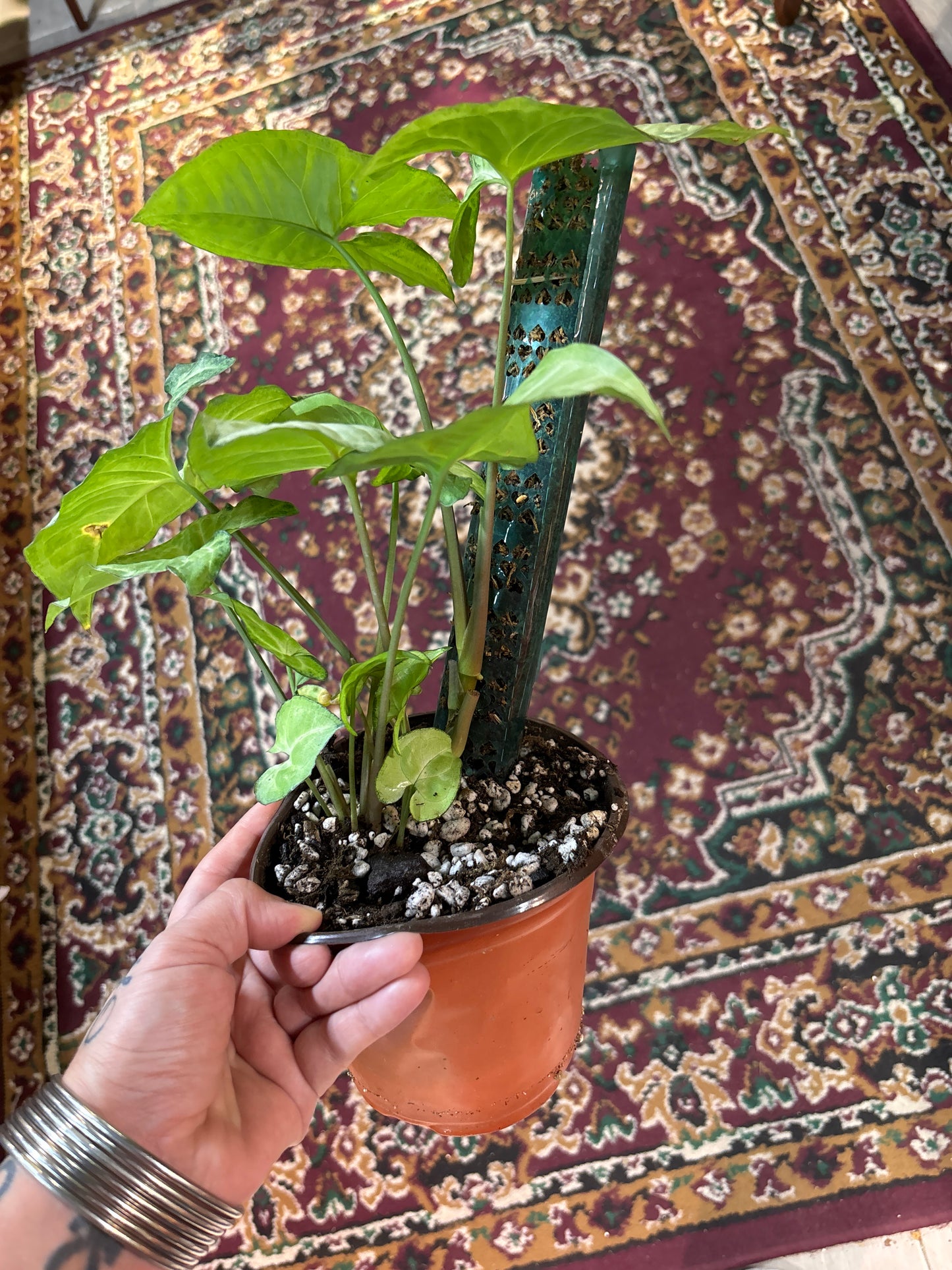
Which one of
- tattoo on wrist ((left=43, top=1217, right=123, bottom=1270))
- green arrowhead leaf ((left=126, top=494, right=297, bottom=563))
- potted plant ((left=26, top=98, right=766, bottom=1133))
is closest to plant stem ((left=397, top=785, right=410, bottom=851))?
potted plant ((left=26, top=98, right=766, bottom=1133))

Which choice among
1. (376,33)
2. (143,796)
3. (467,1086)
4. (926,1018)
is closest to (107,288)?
(376,33)

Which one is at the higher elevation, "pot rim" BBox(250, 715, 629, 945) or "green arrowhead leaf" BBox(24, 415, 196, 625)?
"green arrowhead leaf" BBox(24, 415, 196, 625)

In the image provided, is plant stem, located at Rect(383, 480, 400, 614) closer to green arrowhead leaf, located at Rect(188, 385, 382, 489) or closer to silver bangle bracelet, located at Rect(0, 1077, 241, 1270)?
green arrowhead leaf, located at Rect(188, 385, 382, 489)

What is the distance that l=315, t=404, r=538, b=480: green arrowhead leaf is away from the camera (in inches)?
16.4

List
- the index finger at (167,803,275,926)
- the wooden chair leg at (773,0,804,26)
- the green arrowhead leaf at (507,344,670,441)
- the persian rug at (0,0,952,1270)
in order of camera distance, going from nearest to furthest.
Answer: the green arrowhead leaf at (507,344,670,441), the index finger at (167,803,275,926), the persian rug at (0,0,952,1270), the wooden chair leg at (773,0,804,26)

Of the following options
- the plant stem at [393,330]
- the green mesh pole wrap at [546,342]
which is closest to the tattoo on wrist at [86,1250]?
the green mesh pole wrap at [546,342]

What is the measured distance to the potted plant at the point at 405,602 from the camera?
479 mm

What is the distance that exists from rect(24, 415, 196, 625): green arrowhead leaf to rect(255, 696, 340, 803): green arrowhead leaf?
154 millimetres

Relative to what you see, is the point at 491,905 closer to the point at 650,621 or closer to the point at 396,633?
the point at 396,633

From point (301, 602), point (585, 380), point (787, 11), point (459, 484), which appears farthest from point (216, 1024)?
point (787, 11)

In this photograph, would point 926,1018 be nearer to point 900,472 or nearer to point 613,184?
point 900,472

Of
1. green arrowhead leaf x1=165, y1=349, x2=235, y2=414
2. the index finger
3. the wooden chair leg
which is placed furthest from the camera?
the wooden chair leg

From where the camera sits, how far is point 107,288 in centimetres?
191

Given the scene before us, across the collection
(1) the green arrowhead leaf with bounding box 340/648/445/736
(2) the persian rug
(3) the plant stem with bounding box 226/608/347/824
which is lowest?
(2) the persian rug
